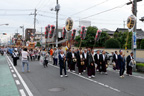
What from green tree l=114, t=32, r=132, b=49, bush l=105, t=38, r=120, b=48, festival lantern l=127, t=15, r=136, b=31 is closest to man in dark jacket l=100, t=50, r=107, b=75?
festival lantern l=127, t=15, r=136, b=31

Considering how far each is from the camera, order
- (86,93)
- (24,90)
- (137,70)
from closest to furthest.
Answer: (86,93) → (24,90) → (137,70)

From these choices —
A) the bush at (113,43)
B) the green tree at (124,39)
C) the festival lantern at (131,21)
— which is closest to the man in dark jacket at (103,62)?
the festival lantern at (131,21)

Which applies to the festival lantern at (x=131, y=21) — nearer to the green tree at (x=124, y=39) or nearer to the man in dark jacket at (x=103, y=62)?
the man in dark jacket at (x=103, y=62)

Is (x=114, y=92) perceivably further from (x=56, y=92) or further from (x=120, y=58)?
(x=120, y=58)

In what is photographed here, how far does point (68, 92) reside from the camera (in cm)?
595

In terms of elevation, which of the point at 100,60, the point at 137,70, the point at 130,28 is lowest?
the point at 137,70

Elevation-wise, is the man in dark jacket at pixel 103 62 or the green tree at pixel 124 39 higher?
the green tree at pixel 124 39

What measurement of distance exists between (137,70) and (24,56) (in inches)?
347

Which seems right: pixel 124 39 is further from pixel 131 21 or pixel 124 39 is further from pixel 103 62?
pixel 103 62

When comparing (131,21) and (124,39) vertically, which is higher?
(131,21)

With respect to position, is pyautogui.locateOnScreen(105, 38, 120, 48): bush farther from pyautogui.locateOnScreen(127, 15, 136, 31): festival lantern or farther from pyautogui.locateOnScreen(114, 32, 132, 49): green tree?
pyautogui.locateOnScreen(127, 15, 136, 31): festival lantern

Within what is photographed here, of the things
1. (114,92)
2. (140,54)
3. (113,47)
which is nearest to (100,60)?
(114,92)

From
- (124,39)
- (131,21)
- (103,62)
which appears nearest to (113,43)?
(124,39)

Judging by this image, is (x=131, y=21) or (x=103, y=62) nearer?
(x=103, y=62)
